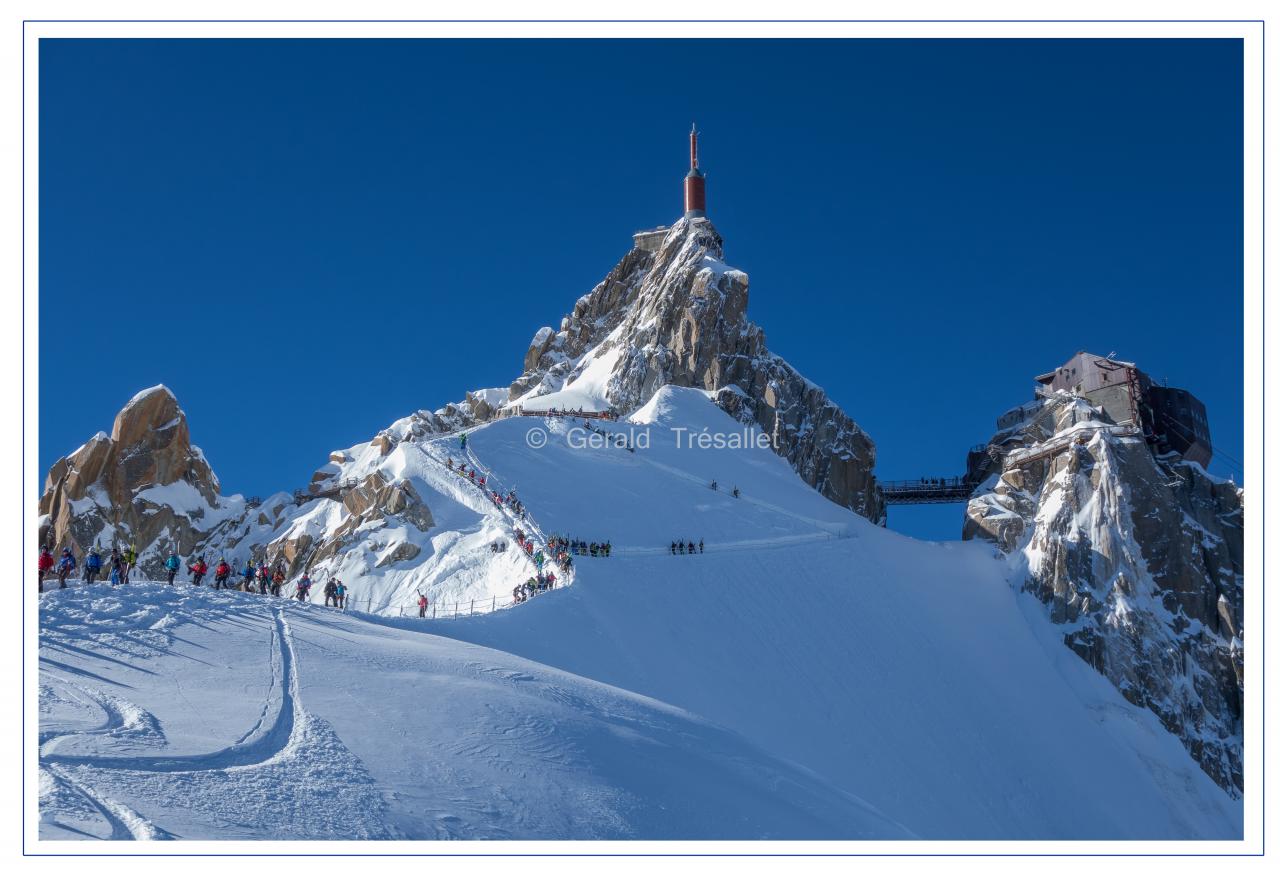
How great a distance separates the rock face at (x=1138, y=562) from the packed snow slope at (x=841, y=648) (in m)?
1.91

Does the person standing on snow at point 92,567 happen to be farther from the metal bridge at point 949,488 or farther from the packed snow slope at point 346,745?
the metal bridge at point 949,488

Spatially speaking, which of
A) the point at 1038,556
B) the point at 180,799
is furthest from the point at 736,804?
the point at 1038,556

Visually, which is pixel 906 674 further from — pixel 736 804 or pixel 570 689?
pixel 736 804

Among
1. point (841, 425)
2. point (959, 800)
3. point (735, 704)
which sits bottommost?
point (959, 800)

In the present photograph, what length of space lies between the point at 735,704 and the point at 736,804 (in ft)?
58.8

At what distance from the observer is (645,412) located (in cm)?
7212

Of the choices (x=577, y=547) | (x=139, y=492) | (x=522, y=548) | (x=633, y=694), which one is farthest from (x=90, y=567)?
(x=139, y=492)

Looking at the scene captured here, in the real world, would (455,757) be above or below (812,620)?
above

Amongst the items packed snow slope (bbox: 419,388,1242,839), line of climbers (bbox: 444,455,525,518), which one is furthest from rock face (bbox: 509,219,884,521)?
line of climbers (bbox: 444,455,525,518)

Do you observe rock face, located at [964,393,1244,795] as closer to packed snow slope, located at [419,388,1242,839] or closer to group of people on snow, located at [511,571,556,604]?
packed snow slope, located at [419,388,1242,839]

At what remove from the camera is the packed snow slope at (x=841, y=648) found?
3712cm

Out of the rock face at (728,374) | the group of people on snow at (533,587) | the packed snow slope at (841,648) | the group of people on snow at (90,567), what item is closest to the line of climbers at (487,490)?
the packed snow slope at (841,648)

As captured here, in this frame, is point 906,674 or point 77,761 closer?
point 77,761

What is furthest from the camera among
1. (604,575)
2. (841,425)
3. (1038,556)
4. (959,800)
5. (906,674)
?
(841,425)
